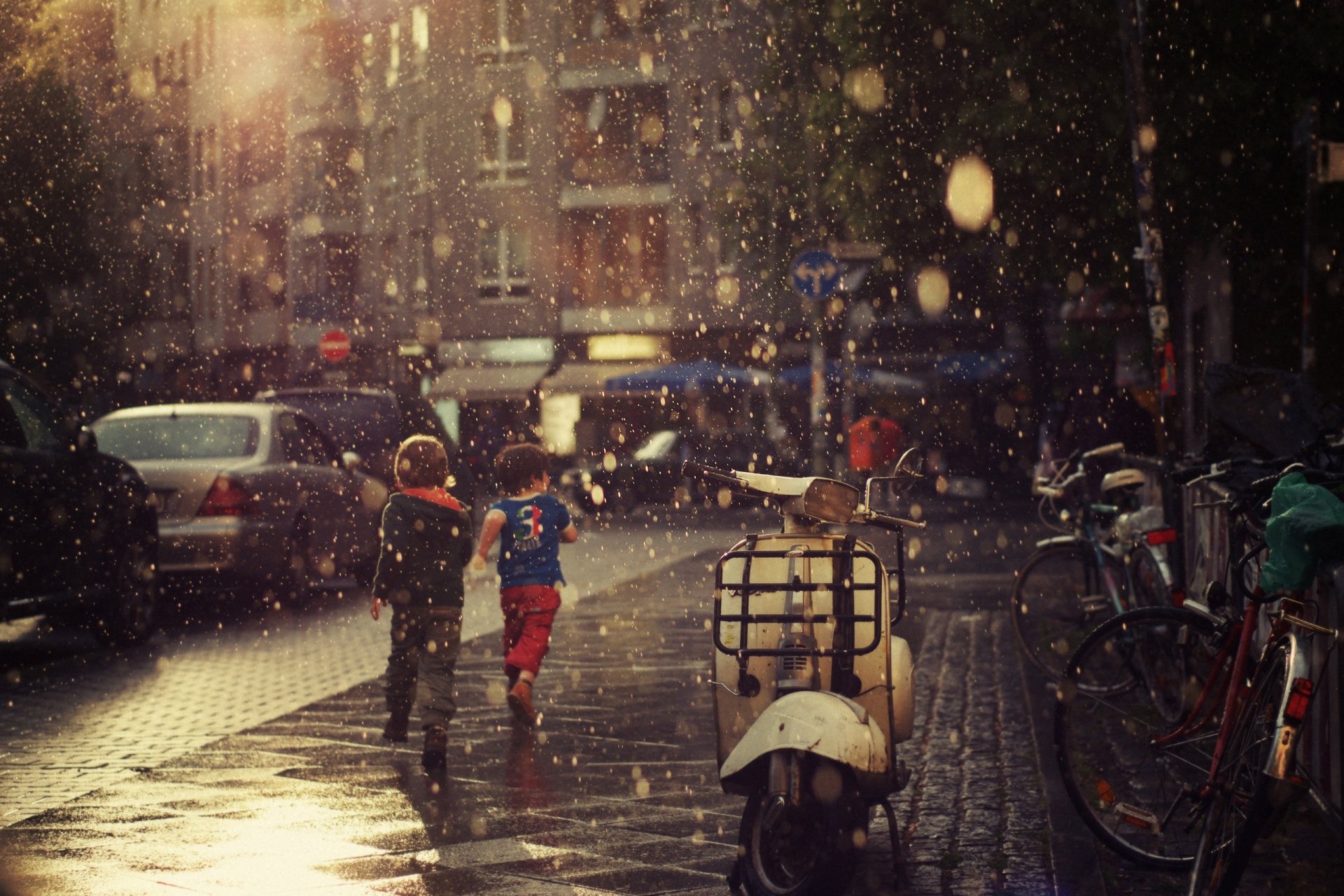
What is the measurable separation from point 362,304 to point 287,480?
42.4 meters

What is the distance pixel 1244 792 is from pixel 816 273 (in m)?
16.7

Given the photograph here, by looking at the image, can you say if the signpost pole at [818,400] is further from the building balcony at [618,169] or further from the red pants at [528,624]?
the building balcony at [618,169]

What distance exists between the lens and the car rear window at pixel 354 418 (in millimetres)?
18875

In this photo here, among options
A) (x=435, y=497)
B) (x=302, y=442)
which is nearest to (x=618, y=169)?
(x=302, y=442)

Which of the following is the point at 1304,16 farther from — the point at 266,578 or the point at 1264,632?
the point at 1264,632

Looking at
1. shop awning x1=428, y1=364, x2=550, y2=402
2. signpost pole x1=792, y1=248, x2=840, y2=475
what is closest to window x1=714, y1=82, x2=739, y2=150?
shop awning x1=428, y1=364, x2=550, y2=402

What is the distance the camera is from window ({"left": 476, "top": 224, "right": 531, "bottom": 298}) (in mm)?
50938

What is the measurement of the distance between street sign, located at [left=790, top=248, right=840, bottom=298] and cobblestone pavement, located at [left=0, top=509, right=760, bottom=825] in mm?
5796

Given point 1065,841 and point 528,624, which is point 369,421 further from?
point 1065,841

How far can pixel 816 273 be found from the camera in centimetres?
2142

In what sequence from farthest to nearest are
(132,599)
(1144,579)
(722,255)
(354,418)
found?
1. (722,255)
2. (354,418)
3. (132,599)
4. (1144,579)

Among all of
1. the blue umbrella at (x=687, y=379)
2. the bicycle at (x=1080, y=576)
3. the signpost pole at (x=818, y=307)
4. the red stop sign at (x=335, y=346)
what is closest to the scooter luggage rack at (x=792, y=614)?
the bicycle at (x=1080, y=576)

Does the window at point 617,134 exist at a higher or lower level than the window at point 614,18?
lower

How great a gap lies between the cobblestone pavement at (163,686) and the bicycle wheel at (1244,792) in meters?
4.10
